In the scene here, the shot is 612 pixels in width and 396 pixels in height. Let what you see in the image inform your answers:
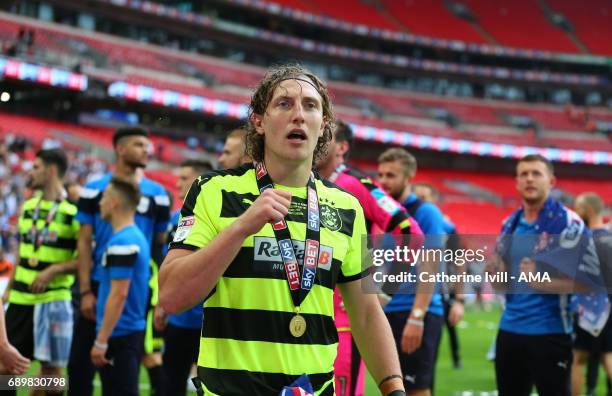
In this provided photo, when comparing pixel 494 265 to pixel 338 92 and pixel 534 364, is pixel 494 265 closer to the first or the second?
pixel 534 364

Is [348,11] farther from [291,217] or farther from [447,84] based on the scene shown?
[291,217]

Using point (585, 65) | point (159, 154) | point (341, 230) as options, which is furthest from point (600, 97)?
point (341, 230)

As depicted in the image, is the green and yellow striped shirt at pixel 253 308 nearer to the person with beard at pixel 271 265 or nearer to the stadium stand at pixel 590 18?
the person with beard at pixel 271 265

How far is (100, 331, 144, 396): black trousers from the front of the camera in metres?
4.77

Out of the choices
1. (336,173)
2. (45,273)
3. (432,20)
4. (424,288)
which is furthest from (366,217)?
(432,20)

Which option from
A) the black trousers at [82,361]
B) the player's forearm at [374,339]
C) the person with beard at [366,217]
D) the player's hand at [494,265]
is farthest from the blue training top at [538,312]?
the black trousers at [82,361]

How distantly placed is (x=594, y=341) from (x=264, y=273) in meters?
5.90

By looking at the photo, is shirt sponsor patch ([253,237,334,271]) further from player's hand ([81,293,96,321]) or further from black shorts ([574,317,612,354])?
black shorts ([574,317,612,354])

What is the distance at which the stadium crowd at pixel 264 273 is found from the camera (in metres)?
2.35

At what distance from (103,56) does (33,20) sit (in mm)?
3898

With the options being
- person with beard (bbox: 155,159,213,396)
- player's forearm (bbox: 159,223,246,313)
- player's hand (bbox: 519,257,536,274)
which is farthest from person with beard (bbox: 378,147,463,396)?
player's forearm (bbox: 159,223,246,313)

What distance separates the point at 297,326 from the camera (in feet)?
7.81

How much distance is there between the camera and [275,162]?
2.54m

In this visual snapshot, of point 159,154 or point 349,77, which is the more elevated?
point 349,77
